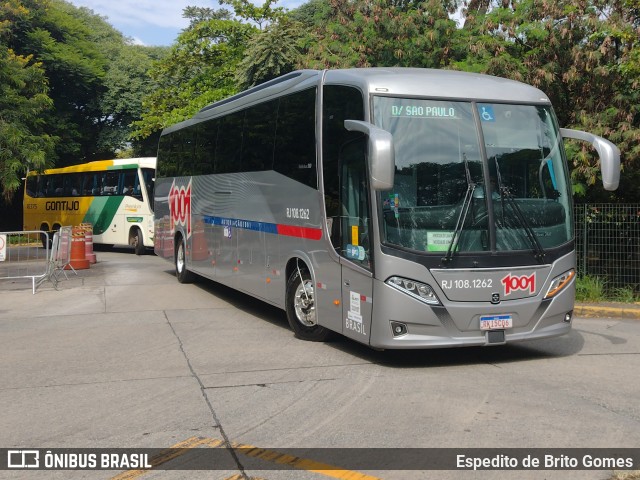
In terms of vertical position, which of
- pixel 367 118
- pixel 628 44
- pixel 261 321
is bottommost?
pixel 261 321

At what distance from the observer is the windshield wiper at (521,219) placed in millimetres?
7990

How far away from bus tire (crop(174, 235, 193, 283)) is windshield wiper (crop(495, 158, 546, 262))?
946cm

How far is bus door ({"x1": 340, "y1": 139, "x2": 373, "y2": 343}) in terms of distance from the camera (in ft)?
26.3

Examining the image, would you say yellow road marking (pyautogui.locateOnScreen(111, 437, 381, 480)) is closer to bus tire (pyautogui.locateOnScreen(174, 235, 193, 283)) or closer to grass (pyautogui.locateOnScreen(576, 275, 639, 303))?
grass (pyautogui.locateOnScreen(576, 275, 639, 303))

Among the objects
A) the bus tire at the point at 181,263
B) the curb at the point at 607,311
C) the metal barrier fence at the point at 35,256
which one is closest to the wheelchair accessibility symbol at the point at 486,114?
the curb at the point at 607,311

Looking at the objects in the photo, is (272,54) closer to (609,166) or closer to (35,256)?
(35,256)

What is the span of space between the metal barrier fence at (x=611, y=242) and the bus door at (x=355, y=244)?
7064 mm

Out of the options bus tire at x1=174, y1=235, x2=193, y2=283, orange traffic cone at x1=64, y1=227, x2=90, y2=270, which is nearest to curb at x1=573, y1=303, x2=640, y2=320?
bus tire at x1=174, y1=235, x2=193, y2=283

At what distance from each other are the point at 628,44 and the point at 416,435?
11394mm

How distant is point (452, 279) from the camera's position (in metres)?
7.73

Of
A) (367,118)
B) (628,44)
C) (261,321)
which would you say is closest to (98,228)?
(261,321)

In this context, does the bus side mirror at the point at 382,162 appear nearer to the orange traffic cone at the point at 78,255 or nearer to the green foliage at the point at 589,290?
the green foliage at the point at 589,290

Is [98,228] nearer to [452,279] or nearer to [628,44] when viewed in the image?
[628,44]

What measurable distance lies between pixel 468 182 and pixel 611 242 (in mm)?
7202
